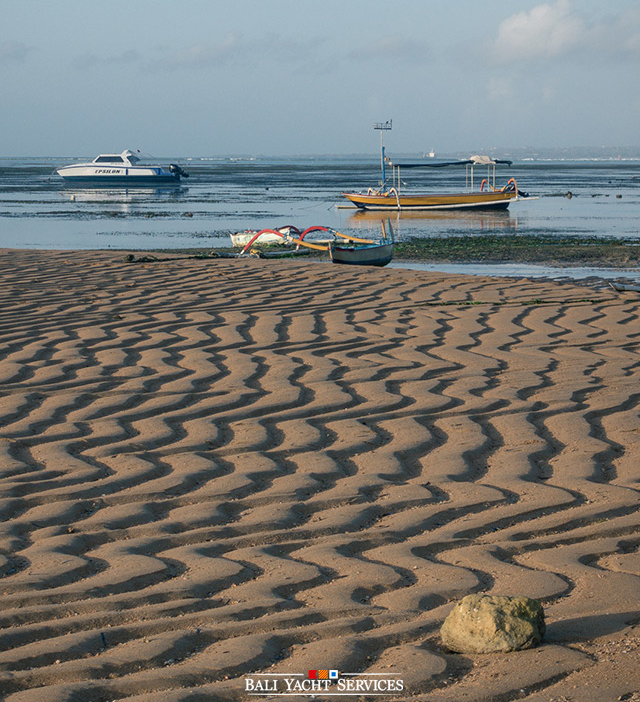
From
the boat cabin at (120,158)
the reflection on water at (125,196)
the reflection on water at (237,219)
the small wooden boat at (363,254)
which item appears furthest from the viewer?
the boat cabin at (120,158)

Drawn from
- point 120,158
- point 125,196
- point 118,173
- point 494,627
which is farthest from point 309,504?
point 120,158

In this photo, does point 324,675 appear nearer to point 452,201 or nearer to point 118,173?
point 452,201

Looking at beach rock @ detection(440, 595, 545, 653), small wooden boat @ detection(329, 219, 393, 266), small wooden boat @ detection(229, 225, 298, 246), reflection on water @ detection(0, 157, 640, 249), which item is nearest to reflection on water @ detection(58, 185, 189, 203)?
reflection on water @ detection(0, 157, 640, 249)

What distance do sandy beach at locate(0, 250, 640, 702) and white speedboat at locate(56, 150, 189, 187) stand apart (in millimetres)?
56894

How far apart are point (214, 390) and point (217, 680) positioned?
3.31 m

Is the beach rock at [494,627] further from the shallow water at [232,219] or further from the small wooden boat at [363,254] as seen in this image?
the shallow water at [232,219]

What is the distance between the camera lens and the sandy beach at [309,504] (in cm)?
251

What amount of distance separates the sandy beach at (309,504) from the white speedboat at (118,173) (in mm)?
56894

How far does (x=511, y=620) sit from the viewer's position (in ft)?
8.21

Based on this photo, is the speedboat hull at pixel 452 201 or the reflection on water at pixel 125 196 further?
the reflection on water at pixel 125 196

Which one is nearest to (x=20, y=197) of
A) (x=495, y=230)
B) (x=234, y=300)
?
(x=495, y=230)

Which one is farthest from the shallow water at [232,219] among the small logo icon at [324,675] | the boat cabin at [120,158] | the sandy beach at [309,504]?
the boat cabin at [120,158]

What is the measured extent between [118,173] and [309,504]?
207 feet

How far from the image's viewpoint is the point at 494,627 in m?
2.49
